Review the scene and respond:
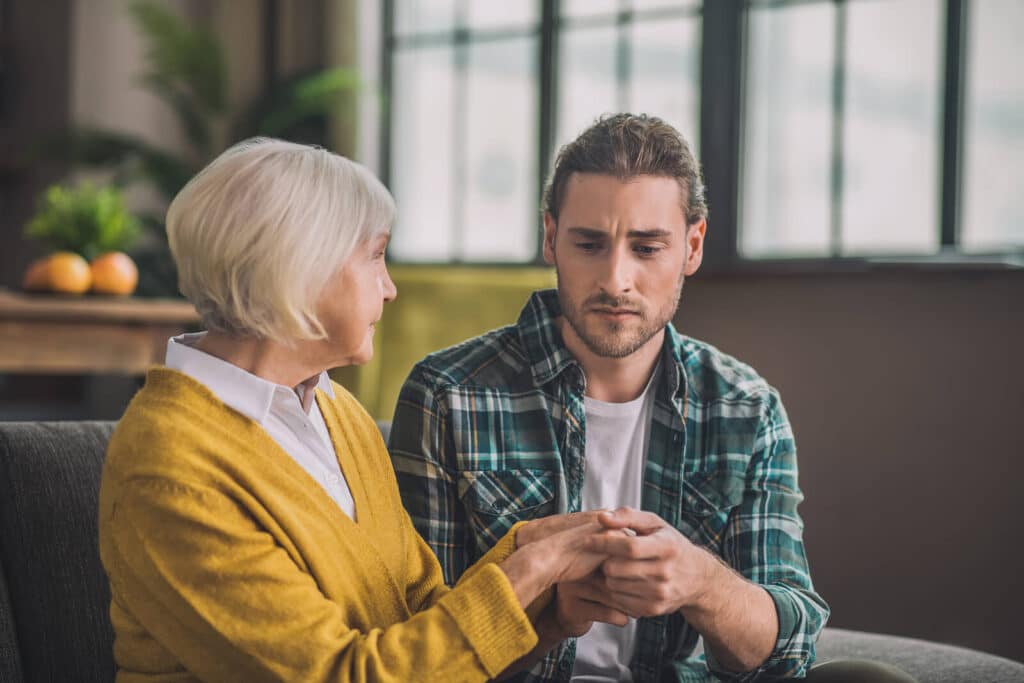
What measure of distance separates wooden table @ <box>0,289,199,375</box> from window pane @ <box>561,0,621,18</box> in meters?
2.18

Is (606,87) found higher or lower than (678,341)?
higher

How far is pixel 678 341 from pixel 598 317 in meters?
0.18

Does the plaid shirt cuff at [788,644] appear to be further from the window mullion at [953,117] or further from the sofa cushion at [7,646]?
the window mullion at [953,117]

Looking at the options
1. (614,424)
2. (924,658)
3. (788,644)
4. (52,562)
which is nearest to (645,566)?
(788,644)

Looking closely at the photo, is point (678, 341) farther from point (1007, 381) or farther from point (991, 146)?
point (991, 146)

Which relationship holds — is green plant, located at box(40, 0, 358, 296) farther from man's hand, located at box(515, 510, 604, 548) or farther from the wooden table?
man's hand, located at box(515, 510, 604, 548)

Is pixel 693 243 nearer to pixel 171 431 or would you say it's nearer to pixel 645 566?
pixel 645 566

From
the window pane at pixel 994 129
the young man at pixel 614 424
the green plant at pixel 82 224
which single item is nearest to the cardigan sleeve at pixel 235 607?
the young man at pixel 614 424

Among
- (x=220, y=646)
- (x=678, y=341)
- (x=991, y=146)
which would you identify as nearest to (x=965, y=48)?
(x=991, y=146)

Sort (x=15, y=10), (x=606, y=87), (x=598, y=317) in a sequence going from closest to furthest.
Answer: (x=598, y=317)
(x=606, y=87)
(x=15, y=10)

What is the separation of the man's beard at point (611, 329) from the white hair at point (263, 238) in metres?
0.53

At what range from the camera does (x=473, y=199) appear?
198 inches

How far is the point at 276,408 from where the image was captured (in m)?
1.26

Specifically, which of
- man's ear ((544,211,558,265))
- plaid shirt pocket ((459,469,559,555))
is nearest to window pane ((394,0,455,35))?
man's ear ((544,211,558,265))
